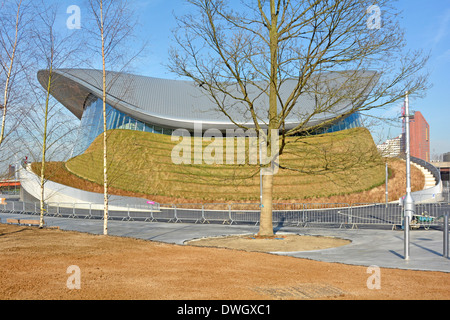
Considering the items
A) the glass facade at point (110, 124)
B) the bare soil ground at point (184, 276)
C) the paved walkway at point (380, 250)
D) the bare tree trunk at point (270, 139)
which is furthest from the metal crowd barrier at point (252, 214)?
the glass facade at point (110, 124)

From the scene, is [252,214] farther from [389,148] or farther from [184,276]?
[184,276]

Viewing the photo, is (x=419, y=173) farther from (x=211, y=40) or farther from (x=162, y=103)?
(x=211, y=40)

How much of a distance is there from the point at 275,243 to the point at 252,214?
15.1m

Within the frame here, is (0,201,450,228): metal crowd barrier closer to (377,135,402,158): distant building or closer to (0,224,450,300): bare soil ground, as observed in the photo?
(377,135,402,158): distant building

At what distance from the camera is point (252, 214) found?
1105 inches

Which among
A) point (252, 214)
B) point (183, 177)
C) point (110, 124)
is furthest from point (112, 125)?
point (252, 214)

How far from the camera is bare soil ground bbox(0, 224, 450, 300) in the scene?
20.0ft

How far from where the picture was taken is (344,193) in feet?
139

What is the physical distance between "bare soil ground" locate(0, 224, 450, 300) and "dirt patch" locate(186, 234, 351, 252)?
5.43 feet

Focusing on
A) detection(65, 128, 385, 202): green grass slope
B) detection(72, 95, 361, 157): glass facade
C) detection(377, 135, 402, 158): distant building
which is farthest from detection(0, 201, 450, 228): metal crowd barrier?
detection(72, 95, 361, 157): glass facade

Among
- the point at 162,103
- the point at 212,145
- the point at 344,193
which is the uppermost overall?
the point at 162,103
